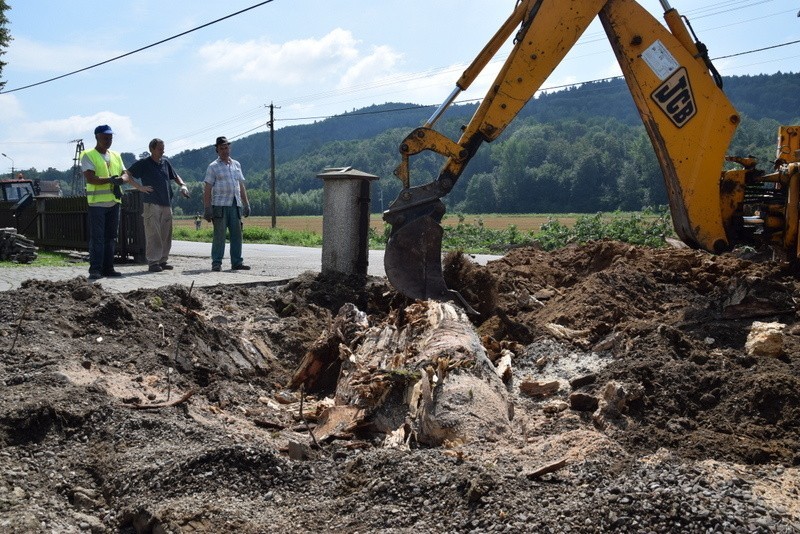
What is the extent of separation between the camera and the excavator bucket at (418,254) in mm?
8336

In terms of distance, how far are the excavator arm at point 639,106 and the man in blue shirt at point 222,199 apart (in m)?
4.30

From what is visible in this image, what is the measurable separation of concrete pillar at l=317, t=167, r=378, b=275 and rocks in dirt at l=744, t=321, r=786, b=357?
4.97 m

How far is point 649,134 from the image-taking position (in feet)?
26.8

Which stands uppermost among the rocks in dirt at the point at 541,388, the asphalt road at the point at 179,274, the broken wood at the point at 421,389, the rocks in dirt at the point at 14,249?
the rocks in dirt at the point at 14,249

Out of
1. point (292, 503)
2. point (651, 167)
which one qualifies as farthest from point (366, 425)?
point (651, 167)

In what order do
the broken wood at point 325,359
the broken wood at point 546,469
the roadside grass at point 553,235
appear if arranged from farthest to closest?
the roadside grass at point 553,235 → the broken wood at point 325,359 → the broken wood at point 546,469

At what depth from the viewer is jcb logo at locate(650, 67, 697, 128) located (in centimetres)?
794

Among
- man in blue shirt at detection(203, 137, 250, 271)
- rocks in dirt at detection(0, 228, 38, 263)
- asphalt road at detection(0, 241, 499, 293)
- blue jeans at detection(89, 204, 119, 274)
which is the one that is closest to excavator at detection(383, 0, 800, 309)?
asphalt road at detection(0, 241, 499, 293)

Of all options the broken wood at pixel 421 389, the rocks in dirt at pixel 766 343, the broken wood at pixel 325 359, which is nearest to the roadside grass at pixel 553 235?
the broken wood at pixel 325 359

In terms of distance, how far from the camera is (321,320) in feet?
29.1

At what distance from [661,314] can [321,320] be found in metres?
3.50

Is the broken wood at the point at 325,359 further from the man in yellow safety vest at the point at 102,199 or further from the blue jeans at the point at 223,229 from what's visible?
the blue jeans at the point at 223,229

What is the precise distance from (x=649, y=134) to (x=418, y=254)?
2.57 metres

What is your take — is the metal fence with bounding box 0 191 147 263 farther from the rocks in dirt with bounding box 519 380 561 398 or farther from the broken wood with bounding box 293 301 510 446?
the rocks in dirt with bounding box 519 380 561 398
